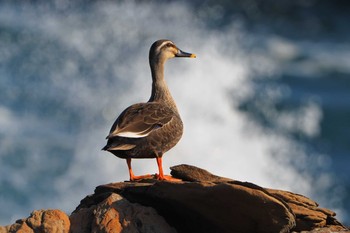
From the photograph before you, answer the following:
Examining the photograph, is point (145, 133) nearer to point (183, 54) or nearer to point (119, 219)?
point (119, 219)

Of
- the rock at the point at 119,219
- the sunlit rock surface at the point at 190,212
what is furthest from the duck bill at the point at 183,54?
the rock at the point at 119,219

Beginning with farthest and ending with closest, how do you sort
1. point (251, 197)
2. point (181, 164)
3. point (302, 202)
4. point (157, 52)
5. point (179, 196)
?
point (157, 52) < point (181, 164) < point (302, 202) < point (179, 196) < point (251, 197)

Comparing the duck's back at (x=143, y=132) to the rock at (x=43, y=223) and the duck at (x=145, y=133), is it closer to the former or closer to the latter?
the duck at (x=145, y=133)

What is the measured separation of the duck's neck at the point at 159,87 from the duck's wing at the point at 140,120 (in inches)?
45.4

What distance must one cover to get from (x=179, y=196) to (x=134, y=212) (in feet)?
3.10

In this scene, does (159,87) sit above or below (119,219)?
above

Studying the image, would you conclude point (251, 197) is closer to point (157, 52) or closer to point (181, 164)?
point (181, 164)

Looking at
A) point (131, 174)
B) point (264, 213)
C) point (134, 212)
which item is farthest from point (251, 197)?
point (131, 174)

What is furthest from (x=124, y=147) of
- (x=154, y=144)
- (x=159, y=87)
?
(x=159, y=87)

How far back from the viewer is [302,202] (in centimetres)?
1306

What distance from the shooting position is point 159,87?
55.2 ft

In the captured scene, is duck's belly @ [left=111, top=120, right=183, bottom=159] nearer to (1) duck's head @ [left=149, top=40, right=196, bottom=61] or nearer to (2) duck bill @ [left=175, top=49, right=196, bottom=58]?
(1) duck's head @ [left=149, top=40, right=196, bottom=61]

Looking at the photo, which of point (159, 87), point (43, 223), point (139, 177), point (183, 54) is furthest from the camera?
point (183, 54)

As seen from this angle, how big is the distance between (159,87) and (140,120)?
2.60 metres
